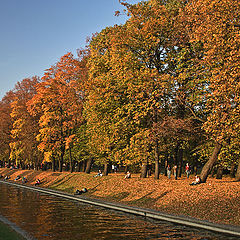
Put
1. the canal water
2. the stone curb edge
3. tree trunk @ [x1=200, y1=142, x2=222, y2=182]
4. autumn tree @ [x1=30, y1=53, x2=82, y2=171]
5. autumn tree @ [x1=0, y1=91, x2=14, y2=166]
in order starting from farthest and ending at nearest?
autumn tree @ [x1=0, y1=91, x2=14, y2=166], autumn tree @ [x1=30, y1=53, x2=82, y2=171], tree trunk @ [x1=200, y1=142, x2=222, y2=182], the stone curb edge, the canal water

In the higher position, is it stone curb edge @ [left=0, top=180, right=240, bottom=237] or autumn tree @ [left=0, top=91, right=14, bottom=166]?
autumn tree @ [left=0, top=91, right=14, bottom=166]

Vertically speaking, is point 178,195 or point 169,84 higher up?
point 169,84

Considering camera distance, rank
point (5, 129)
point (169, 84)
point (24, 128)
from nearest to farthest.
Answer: point (169, 84) → point (24, 128) → point (5, 129)

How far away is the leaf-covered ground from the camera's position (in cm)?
1777

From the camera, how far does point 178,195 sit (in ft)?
72.7

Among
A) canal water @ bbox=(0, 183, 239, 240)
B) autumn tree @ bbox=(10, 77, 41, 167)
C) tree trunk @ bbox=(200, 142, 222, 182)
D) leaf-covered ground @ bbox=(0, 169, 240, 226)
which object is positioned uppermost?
autumn tree @ bbox=(10, 77, 41, 167)

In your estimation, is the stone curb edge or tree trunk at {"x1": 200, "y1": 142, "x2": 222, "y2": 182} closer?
the stone curb edge

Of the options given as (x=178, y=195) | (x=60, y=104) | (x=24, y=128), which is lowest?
(x=178, y=195)

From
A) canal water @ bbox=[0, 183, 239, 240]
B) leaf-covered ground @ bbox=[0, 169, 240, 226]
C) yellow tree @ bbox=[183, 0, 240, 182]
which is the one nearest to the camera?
canal water @ bbox=[0, 183, 239, 240]

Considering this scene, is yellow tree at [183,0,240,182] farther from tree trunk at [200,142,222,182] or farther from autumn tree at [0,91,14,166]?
autumn tree at [0,91,14,166]

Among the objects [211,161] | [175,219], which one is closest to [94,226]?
[175,219]

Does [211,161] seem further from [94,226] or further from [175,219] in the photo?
[94,226]

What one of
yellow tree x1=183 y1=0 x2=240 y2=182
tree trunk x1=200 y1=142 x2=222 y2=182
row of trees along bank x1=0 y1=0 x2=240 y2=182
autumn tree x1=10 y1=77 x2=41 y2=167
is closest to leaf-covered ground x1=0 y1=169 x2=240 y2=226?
tree trunk x1=200 y1=142 x2=222 y2=182

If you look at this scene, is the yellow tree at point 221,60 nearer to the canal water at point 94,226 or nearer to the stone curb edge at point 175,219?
the stone curb edge at point 175,219
